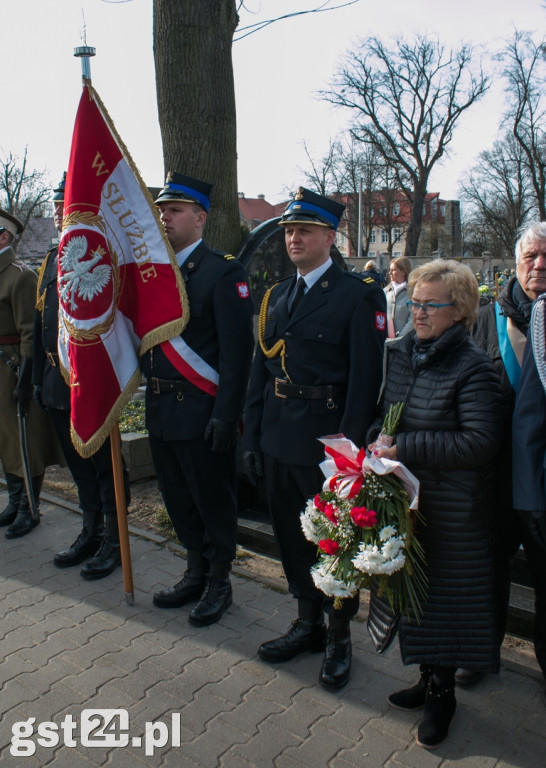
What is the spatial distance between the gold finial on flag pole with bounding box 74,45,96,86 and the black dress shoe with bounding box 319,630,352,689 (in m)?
3.02

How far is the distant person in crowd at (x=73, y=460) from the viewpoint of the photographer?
414cm

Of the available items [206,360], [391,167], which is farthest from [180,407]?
[391,167]

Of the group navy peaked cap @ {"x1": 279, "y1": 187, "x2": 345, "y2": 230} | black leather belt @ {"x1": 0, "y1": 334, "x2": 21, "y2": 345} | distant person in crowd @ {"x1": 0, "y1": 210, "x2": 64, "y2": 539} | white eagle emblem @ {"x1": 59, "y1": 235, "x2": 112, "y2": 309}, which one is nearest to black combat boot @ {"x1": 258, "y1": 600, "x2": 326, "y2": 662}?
navy peaked cap @ {"x1": 279, "y1": 187, "x2": 345, "y2": 230}

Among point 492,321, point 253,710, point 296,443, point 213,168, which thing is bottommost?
point 253,710

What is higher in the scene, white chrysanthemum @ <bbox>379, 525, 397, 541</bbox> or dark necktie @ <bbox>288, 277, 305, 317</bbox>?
dark necktie @ <bbox>288, 277, 305, 317</bbox>

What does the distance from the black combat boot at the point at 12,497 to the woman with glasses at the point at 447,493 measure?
3340 millimetres

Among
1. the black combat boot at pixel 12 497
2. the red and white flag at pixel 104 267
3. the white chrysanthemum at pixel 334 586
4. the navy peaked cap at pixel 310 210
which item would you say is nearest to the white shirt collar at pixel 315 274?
the navy peaked cap at pixel 310 210

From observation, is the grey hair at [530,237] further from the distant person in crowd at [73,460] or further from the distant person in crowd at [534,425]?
the distant person in crowd at [73,460]

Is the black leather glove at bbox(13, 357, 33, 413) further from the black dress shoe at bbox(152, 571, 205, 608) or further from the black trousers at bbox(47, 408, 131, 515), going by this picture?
the black dress shoe at bbox(152, 571, 205, 608)

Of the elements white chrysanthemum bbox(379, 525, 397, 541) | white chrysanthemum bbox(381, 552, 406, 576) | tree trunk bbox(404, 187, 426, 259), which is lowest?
white chrysanthemum bbox(381, 552, 406, 576)

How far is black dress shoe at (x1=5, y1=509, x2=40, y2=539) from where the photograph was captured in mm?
4699

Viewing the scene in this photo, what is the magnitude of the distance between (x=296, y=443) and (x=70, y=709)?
1.50 m

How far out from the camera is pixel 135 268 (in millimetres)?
3564

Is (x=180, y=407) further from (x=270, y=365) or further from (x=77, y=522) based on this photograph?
(x=77, y=522)
